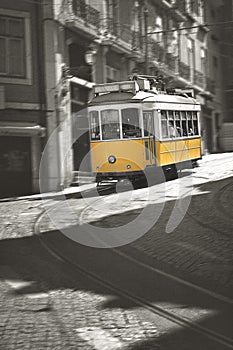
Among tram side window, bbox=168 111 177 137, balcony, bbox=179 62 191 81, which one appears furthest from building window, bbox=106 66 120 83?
balcony, bbox=179 62 191 81

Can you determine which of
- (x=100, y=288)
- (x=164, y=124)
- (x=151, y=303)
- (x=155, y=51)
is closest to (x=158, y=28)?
(x=155, y=51)

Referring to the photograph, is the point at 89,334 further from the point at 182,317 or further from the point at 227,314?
the point at 227,314

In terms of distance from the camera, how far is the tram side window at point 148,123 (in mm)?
17625

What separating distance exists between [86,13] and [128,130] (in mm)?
6269

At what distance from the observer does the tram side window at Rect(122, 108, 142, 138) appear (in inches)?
688

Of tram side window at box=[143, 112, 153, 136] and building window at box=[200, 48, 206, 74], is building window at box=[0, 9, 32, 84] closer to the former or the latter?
tram side window at box=[143, 112, 153, 136]

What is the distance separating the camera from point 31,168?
19156 mm

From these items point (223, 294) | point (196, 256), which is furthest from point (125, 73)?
point (223, 294)

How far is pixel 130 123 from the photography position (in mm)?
17500

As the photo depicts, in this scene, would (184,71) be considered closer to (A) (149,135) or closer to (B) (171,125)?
(B) (171,125)

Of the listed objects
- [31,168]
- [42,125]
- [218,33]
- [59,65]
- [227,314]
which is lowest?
[227,314]

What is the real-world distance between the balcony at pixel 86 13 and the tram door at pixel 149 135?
17.5ft

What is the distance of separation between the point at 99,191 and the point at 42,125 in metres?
3.45

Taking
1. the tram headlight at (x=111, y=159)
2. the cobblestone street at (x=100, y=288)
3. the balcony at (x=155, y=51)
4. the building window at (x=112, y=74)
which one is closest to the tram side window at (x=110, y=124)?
the tram headlight at (x=111, y=159)
